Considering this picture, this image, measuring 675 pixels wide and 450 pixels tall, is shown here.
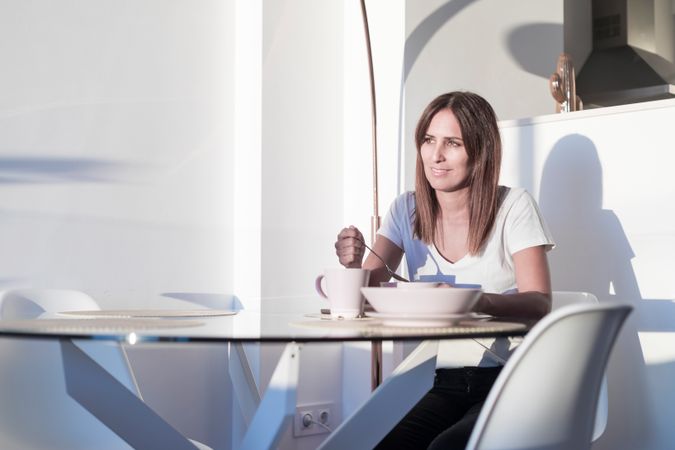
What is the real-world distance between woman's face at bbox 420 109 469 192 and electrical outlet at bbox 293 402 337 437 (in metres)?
1.26

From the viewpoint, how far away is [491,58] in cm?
386

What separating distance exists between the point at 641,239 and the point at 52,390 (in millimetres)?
1733

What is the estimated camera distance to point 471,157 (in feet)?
7.92

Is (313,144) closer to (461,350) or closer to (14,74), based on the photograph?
(14,74)

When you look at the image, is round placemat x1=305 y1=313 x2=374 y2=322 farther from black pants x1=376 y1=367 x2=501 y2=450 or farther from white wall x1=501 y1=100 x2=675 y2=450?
white wall x1=501 y1=100 x2=675 y2=450

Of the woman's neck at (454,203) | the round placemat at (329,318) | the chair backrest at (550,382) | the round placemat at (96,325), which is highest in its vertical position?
the woman's neck at (454,203)

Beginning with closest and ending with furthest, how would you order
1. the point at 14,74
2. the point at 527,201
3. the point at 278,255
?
1. the point at 527,201
2. the point at 14,74
3. the point at 278,255

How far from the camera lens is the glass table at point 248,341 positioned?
4.06 ft

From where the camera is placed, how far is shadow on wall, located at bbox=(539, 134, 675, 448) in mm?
2730

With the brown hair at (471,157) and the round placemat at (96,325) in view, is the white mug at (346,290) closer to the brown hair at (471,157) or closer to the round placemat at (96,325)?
the round placemat at (96,325)

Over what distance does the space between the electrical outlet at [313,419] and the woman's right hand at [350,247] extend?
140 centimetres

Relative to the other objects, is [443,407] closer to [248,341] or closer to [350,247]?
[350,247]

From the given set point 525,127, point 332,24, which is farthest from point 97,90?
point 525,127

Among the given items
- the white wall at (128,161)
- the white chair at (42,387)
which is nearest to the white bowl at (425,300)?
the white chair at (42,387)
